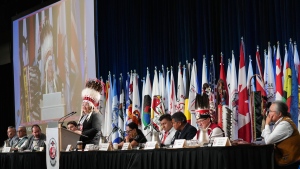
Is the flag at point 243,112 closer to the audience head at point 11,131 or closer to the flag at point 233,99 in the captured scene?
the flag at point 233,99

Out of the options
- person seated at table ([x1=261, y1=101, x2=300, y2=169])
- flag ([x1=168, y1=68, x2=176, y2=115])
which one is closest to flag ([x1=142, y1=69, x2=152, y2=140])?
flag ([x1=168, y1=68, x2=176, y2=115])

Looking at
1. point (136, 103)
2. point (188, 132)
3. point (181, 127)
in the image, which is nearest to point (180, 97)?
point (136, 103)

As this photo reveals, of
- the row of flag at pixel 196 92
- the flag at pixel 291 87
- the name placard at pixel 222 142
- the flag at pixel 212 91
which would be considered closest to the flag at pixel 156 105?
the row of flag at pixel 196 92

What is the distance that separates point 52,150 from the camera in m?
6.39

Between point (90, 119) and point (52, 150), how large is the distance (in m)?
0.55

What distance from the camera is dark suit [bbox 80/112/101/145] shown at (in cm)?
643

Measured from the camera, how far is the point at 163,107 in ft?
30.9

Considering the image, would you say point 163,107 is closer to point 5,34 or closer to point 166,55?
point 166,55

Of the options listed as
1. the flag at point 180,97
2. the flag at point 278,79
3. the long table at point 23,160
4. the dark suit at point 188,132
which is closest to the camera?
the dark suit at point 188,132

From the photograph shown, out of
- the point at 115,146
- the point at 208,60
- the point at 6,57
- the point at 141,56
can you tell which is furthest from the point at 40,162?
the point at 6,57

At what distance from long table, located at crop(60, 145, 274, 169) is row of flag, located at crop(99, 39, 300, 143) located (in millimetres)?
2170

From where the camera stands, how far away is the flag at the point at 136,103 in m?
9.83

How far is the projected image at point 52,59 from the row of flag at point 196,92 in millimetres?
678

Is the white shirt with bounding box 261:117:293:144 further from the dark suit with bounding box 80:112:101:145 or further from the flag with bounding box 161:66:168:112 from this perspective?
the flag with bounding box 161:66:168:112
